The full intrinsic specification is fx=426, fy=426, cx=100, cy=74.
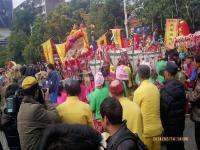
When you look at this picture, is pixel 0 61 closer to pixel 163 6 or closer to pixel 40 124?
pixel 163 6

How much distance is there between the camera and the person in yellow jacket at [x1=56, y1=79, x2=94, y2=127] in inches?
172

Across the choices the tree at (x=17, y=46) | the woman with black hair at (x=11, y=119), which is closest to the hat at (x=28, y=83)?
the woman with black hair at (x=11, y=119)

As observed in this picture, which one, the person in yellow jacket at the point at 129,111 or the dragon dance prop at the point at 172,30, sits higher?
the dragon dance prop at the point at 172,30

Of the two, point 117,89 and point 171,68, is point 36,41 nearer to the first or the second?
point 171,68

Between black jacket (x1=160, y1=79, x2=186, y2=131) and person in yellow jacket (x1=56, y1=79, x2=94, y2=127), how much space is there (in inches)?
47.2

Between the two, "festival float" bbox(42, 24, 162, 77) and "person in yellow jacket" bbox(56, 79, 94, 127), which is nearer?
"person in yellow jacket" bbox(56, 79, 94, 127)

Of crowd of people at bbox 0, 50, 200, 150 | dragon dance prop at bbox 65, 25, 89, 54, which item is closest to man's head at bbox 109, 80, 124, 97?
crowd of people at bbox 0, 50, 200, 150

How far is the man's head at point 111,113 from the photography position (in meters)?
3.37

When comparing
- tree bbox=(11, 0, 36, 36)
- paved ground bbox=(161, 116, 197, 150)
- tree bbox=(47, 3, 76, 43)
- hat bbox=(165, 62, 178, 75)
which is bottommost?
paved ground bbox=(161, 116, 197, 150)

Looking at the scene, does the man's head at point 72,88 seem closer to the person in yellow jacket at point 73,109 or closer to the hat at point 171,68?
the person in yellow jacket at point 73,109

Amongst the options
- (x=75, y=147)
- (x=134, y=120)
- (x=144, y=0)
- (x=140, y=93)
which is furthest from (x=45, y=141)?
(x=144, y=0)

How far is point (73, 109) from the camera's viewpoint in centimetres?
441

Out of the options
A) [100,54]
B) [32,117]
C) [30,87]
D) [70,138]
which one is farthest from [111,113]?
[100,54]

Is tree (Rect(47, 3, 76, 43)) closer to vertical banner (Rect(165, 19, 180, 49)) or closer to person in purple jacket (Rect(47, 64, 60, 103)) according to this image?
vertical banner (Rect(165, 19, 180, 49))
